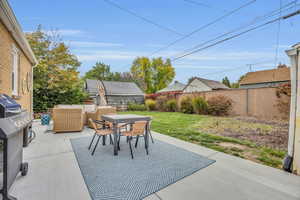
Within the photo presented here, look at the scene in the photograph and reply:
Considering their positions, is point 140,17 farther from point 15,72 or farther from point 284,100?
point 284,100

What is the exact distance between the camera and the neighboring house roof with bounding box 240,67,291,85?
15623 mm

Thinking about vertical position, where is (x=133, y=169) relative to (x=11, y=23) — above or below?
below

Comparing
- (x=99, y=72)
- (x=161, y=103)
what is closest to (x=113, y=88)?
(x=161, y=103)

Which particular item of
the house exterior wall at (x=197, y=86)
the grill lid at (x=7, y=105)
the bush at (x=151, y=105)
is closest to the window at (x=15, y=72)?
the grill lid at (x=7, y=105)

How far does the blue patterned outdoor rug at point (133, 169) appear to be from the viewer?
6.22ft

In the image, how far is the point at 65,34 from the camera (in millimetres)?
10023

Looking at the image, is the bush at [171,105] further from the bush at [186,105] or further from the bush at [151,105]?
the bush at [151,105]

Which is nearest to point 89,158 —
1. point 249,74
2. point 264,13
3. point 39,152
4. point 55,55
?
point 39,152

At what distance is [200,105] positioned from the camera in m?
10.4

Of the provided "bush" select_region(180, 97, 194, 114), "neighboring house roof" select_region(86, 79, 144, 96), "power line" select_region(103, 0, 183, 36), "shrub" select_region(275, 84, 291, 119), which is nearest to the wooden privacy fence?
"shrub" select_region(275, 84, 291, 119)

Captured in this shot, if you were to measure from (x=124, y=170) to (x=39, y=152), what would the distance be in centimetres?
220

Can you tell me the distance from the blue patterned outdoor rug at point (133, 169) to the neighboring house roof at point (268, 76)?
60.2 feet

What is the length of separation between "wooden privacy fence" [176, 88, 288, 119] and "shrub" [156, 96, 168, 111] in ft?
13.8

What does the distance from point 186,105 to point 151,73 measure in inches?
703
